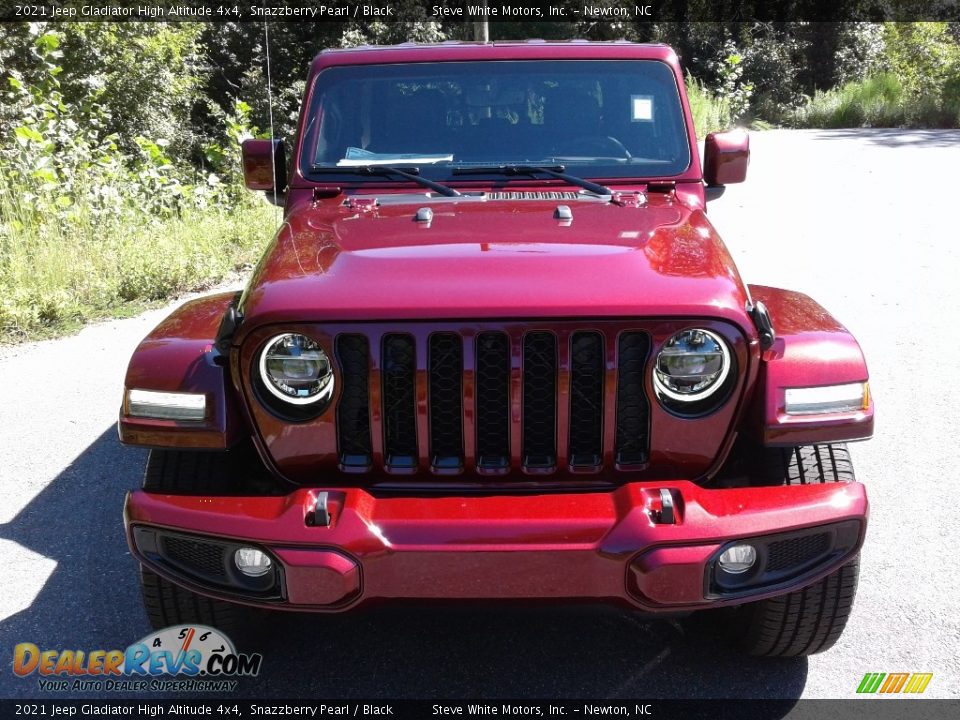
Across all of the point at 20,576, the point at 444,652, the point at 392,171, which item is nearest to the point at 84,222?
the point at 20,576

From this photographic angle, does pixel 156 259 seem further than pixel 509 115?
Yes

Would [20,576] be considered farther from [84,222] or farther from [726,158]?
[84,222]

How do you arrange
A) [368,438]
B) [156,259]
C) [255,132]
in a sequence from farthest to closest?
[255,132], [156,259], [368,438]

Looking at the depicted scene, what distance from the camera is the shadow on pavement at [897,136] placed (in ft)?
58.9

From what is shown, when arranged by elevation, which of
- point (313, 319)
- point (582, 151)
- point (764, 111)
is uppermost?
point (582, 151)

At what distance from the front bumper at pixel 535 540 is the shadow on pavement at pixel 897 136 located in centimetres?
1730

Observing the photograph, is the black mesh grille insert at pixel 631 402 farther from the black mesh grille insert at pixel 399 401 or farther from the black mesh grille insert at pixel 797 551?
the black mesh grille insert at pixel 399 401

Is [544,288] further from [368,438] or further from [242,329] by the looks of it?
[242,329]

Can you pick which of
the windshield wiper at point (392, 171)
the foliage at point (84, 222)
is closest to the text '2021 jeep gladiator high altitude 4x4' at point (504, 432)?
the windshield wiper at point (392, 171)

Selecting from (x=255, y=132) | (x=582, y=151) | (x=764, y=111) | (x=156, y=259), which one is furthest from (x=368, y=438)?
(x=764, y=111)

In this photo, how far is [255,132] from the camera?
1294 cm

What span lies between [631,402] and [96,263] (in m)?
6.41

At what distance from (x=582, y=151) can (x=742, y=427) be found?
57.2 inches

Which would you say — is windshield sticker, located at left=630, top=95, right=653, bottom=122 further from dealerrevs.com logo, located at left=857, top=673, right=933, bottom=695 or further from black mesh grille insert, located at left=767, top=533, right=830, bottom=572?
dealerrevs.com logo, located at left=857, top=673, right=933, bottom=695
